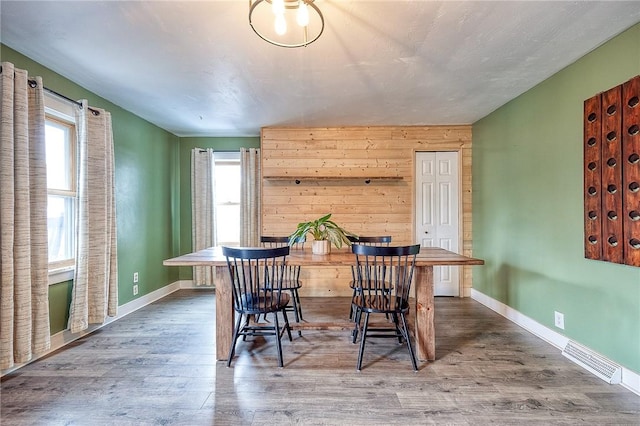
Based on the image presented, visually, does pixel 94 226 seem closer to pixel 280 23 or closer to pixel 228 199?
pixel 228 199

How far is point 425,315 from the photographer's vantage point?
237 cm

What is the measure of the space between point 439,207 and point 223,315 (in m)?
3.29

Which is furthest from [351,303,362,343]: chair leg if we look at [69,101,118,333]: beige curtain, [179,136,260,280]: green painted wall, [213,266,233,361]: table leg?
[179,136,260,280]: green painted wall

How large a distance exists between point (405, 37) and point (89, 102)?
3.19 meters

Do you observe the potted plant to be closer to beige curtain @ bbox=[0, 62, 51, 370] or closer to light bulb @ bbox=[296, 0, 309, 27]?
light bulb @ bbox=[296, 0, 309, 27]

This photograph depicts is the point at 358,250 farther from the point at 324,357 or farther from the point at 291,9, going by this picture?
the point at 291,9

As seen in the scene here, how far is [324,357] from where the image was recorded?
7.92 ft

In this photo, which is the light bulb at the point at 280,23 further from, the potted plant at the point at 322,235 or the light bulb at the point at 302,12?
the potted plant at the point at 322,235

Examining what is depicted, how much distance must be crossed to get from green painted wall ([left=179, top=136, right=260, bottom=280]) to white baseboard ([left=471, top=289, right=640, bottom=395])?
13.2ft

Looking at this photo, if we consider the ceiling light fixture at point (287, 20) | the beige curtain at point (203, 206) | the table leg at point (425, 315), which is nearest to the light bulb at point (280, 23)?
the ceiling light fixture at point (287, 20)

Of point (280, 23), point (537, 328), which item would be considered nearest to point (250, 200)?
point (280, 23)

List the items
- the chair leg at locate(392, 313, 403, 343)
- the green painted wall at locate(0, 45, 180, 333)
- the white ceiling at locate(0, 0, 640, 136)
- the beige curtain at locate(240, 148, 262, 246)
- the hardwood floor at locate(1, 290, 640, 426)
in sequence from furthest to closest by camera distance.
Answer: the beige curtain at locate(240, 148, 262, 246)
the green painted wall at locate(0, 45, 180, 333)
the chair leg at locate(392, 313, 403, 343)
the white ceiling at locate(0, 0, 640, 136)
the hardwood floor at locate(1, 290, 640, 426)

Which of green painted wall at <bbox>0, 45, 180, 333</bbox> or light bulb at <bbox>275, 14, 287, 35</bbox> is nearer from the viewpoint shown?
light bulb at <bbox>275, 14, 287, 35</bbox>

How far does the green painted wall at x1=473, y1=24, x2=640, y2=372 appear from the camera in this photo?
207 centimetres
